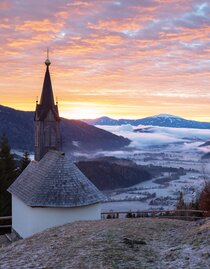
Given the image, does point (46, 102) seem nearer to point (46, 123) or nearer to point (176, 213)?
point (46, 123)

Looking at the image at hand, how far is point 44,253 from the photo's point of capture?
1275cm

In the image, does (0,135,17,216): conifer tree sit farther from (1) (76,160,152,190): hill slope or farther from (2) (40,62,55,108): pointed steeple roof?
(1) (76,160,152,190): hill slope

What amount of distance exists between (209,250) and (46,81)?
69.2ft

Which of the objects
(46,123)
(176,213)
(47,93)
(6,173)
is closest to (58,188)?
(46,123)

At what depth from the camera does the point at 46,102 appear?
2909cm

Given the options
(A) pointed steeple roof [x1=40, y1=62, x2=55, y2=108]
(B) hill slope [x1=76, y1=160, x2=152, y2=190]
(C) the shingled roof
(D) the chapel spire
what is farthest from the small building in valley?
(B) hill slope [x1=76, y1=160, x2=152, y2=190]

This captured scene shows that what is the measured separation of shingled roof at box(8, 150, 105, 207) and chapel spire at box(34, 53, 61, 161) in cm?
262

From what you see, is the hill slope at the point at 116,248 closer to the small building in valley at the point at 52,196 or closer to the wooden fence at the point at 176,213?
the small building in valley at the point at 52,196

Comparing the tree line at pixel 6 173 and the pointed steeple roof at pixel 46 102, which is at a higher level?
the pointed steeple roof at pixel 46 102

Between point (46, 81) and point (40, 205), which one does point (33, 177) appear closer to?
point (40, 205)

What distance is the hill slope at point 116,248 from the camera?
11.1 metres

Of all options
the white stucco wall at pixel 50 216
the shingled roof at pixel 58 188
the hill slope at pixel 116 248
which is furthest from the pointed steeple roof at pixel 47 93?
the hill slope at pixel 116 248

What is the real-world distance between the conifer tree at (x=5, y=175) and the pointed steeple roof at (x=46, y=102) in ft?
38.5

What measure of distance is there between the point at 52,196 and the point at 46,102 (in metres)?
8.96
